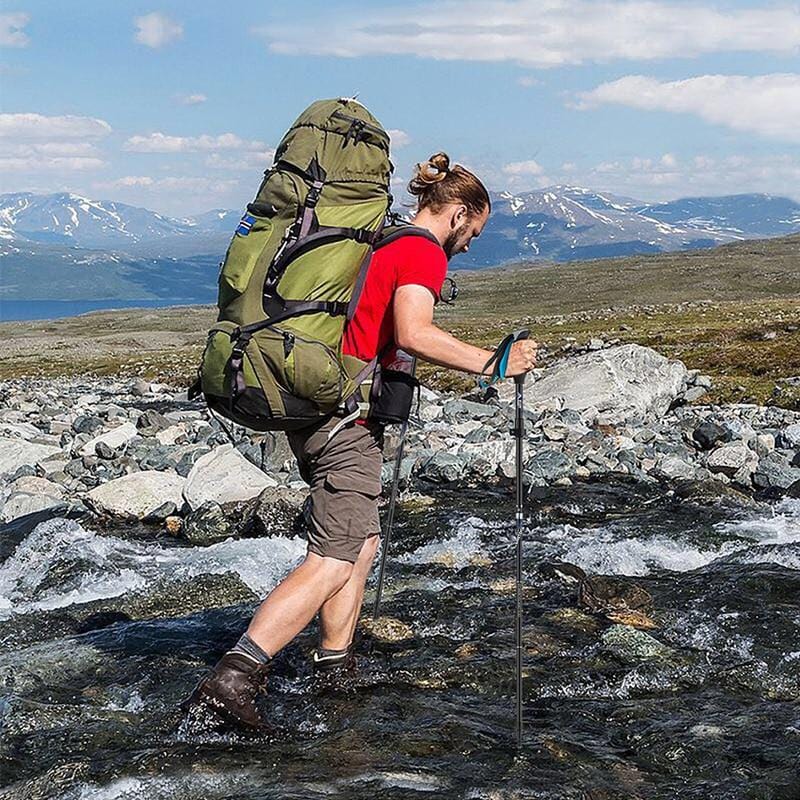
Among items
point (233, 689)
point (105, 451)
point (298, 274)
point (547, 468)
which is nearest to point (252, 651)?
point (233, 689)

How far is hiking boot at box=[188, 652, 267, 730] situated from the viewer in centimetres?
606

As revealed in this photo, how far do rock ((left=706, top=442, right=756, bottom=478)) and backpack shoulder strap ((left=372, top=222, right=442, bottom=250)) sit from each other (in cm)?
1206

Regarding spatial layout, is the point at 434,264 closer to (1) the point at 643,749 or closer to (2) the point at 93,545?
(1) the point at 643,749

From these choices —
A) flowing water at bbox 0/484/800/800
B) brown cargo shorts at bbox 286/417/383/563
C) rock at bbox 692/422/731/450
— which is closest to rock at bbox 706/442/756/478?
rock at bbox 692/422/731/450

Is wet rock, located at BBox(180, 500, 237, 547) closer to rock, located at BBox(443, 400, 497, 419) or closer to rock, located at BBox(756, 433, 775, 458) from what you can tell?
rock, located at BBox(443, 400, 497, 419)

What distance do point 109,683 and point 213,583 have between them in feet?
11.4

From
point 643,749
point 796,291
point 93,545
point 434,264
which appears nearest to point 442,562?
point 93,545

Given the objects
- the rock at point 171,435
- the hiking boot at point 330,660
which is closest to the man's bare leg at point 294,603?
the hiking boot at point 330,660

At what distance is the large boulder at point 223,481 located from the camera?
14.6 meters

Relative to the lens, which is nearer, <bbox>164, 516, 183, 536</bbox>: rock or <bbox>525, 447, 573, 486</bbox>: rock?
<bbox>164, 516, 183, 536</bbox>: rock

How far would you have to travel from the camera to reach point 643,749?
6.23 m

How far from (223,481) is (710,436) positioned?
392 inches

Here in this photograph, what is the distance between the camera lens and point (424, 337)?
586 cm

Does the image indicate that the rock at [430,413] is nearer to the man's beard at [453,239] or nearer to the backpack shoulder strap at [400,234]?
the man's beard at [453,239]
